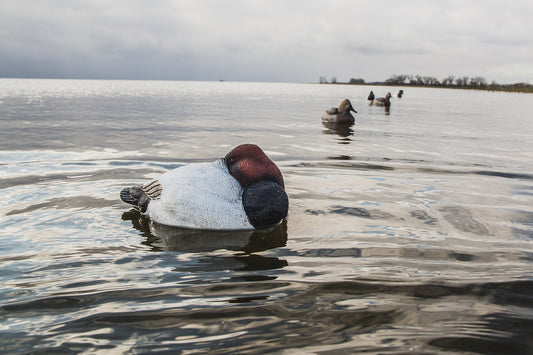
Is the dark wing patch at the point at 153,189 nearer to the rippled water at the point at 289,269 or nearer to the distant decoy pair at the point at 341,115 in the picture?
the rippled water at the point at 289,269

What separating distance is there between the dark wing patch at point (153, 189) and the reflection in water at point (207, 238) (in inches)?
17.7

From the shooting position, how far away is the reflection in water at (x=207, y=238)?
5520 mm

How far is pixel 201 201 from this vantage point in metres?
5.87

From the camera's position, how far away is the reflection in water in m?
5.52

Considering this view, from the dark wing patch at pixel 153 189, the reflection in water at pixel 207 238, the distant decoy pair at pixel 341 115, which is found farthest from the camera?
the distant decoy pair at pixel 341 115

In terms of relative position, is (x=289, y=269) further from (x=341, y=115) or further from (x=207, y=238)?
(x=341, y=115)

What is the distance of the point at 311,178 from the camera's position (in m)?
9.48

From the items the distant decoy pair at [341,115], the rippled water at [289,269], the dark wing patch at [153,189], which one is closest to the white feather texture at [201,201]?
the dark wing patch at [153,189]

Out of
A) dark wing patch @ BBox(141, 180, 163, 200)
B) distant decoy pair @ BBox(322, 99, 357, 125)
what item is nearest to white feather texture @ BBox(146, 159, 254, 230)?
dark wing patch @ BBox(141, 180, 163, 200)

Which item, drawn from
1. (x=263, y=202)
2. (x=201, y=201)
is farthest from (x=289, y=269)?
(x=201, y=201)

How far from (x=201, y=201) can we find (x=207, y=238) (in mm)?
509

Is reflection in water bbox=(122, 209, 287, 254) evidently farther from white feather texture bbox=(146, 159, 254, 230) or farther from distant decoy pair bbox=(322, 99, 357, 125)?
distant decoy pair bbox=(322, 99, 357, 125)

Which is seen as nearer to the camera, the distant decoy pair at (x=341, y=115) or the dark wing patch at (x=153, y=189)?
the dark wing patch at (x=153, y=189)

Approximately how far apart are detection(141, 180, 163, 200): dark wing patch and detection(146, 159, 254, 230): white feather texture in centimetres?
7
